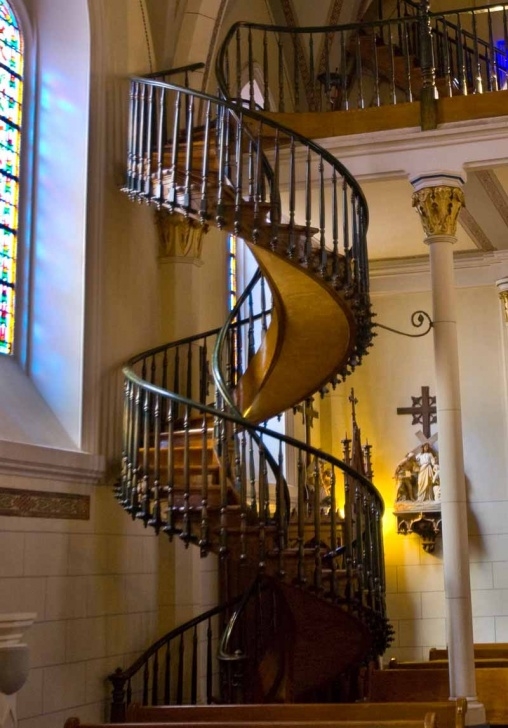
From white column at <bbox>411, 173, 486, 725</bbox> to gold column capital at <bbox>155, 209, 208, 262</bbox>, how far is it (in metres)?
1.76

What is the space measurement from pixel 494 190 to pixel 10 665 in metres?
6.98

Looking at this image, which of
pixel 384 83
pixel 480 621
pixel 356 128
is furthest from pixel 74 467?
pixel 384 83

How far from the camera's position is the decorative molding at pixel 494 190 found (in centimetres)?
899

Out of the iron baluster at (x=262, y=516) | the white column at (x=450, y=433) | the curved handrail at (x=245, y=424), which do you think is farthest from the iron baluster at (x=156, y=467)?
the white column at (x=450, y=433)

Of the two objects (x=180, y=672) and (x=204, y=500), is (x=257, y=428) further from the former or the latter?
(x=180, y=672)

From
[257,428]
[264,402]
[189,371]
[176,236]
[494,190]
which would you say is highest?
[494,190]

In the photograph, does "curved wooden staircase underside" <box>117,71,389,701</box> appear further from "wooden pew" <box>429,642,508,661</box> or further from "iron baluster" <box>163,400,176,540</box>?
"wooden pew" <box>429,642,508,661</box>

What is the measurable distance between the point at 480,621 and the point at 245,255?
455 centimetres

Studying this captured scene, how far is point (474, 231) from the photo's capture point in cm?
1060

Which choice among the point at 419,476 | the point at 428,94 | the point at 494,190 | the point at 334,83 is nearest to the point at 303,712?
the point at 428,94

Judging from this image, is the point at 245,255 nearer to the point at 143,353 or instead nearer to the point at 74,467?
the point at 143,353

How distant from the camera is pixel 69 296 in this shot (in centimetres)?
720

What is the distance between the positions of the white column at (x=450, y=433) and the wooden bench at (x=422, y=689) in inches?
15.0

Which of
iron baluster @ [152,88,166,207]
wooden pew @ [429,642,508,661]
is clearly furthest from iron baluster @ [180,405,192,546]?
wooden pew @ [429,642,508,661]
